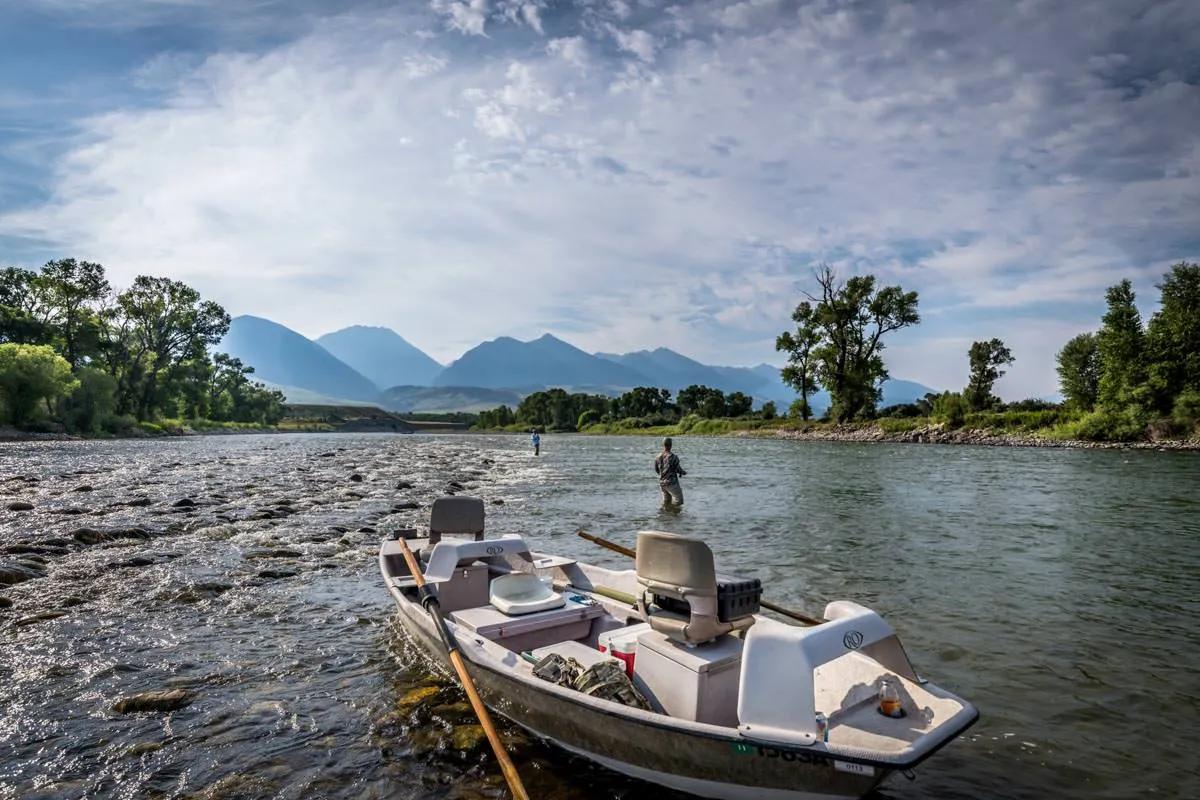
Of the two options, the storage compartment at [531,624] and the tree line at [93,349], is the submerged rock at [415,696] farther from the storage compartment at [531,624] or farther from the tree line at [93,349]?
the tree line at [93,349]

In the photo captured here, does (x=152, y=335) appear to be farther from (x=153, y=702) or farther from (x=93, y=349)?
(x=153, y=702)

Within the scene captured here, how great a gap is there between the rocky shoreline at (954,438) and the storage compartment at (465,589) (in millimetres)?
58595

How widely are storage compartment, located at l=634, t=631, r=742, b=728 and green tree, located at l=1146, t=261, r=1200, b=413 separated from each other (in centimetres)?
6305

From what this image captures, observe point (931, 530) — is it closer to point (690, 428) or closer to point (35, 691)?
Answer: point (35, 691)

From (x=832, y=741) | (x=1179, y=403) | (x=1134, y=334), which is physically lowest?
(x=832, y=741)

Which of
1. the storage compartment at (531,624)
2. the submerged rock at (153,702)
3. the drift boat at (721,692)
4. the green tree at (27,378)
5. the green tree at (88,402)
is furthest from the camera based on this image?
the green tree at (88,402)

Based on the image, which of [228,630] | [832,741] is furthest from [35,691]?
[832,741]

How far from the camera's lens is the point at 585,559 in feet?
52.9

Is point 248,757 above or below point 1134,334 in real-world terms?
below

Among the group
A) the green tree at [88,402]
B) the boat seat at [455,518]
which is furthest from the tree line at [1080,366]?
the green tree at [88,402]

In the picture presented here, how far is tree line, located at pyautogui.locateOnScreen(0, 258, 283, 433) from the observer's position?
65875 millimetres

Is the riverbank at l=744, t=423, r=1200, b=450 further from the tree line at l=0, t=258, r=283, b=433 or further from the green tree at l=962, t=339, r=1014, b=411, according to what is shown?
the tree line at l=0, t=258, r=283, b=433

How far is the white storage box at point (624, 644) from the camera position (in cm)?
682

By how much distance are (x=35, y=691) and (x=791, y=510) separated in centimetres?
2091
